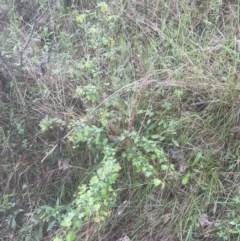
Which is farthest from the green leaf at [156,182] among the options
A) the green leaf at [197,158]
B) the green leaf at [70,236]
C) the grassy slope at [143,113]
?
the green leaf at [70,236]

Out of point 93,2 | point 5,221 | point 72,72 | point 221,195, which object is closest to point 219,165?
point 221,195

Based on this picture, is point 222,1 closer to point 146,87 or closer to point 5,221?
point 146,87

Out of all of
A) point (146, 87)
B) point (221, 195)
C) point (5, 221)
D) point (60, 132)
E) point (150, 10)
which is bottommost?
point (5, 221)

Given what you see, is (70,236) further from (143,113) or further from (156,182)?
(143,113)

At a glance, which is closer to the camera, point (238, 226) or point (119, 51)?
point (238, 226)

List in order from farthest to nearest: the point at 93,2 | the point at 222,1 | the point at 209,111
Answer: the point at 93,2
the point at 222,1
the point at 209,111

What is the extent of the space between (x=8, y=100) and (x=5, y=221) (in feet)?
2.26

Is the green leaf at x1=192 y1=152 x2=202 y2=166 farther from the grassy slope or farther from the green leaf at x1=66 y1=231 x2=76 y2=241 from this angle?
the green leaf at x1=66 y1=231 x2=76 y2=241

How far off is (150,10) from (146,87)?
64cm

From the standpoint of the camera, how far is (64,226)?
1.91 metres

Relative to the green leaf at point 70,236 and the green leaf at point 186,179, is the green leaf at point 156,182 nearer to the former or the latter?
the green leaf at point 186,179

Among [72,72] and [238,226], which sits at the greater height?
[72,72]

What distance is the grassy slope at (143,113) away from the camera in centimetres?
196

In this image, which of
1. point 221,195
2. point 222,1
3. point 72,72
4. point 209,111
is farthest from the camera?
point 222,1
